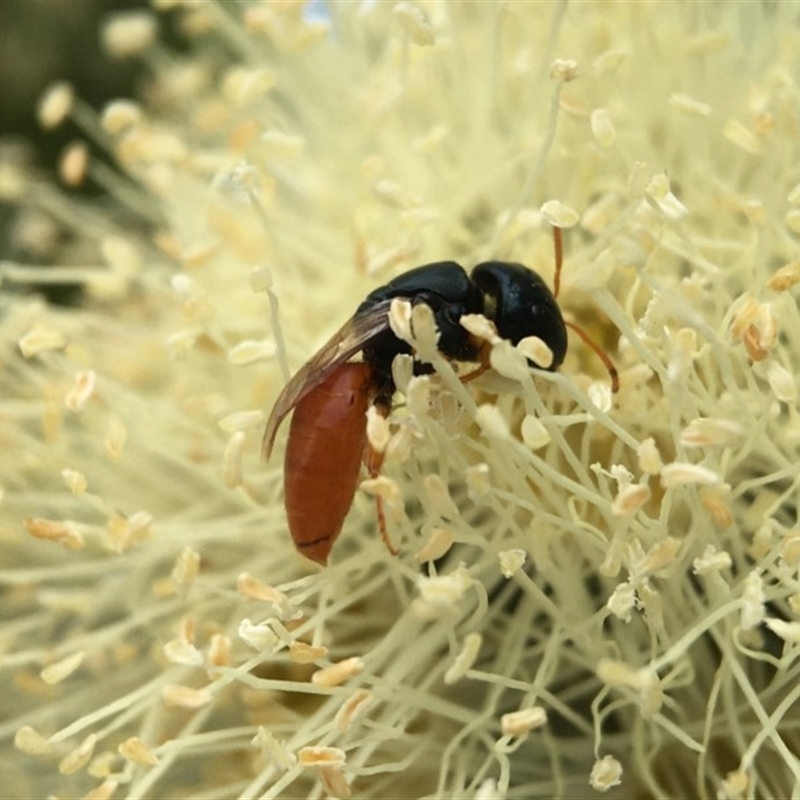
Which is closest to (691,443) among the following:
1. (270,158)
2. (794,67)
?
(794,67)

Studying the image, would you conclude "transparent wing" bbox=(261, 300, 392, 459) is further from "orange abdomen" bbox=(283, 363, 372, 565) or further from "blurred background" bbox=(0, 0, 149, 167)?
"blurred background" bbox=(0, 0, 149, 167)

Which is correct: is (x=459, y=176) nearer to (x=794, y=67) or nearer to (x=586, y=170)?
(x=586, y=170)

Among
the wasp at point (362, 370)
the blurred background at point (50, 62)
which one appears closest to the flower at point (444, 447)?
the wasp at point (362, 370)

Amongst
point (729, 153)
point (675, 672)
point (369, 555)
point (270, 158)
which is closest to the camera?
point (675, 672)

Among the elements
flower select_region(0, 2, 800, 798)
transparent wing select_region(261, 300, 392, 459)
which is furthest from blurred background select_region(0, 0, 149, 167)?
transparent wing select_region(261, 300, 392, 459)

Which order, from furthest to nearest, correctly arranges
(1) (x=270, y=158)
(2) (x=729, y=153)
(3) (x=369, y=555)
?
(1) (x=270, y=158) → (2) (x=729, y=153) → (3) (x=369, y=555)

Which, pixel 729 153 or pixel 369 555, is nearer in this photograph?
pixel 369 555

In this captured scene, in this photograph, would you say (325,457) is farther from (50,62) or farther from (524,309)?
(50,62)
